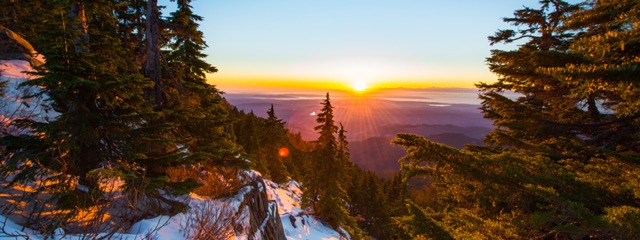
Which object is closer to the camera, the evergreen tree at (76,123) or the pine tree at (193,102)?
the evergreen tree at (76,123)

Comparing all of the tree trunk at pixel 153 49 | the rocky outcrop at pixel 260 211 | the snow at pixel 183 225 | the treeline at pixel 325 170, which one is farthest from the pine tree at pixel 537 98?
the tree trunk at pixel 153 49

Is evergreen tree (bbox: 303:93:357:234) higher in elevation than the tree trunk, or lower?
lower

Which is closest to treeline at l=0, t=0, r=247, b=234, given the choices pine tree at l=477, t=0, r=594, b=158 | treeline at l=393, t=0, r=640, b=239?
treeline at l=393, t=0, r=640, b=239

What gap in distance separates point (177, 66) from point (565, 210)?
15.2m

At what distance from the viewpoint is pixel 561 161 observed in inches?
217

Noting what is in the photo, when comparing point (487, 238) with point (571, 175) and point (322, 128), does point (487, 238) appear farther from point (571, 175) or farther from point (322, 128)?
point (322, 128)

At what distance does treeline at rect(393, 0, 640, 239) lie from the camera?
276cm

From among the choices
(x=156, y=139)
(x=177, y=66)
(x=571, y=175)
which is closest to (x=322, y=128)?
(x=177, y=66)

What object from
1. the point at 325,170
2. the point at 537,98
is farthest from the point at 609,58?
the point at 325,170

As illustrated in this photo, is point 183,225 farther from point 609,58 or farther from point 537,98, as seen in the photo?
point 537,98

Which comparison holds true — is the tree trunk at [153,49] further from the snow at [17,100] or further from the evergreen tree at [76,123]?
the evergreen tree at [76,123]

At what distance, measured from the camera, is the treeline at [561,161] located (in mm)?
2758

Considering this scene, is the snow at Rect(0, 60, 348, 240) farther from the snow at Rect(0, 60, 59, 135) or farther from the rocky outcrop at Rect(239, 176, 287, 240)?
the rocky outcrop at Rect(239, 176, 287, 240)

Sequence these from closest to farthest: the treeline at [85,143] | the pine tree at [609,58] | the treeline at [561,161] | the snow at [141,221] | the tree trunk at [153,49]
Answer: the pine tree at [609,58] < the treeline at [561,161] < the snow at [141,221] < the treeline at [85,143] < the tree trunk at [153,49]
